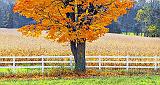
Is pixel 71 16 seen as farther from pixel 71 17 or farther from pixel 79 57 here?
pixel 79 57

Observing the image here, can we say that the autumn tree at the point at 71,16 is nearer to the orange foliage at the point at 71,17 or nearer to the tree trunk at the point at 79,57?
the orange foliage at the point at 71,17

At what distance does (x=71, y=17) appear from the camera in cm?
2823

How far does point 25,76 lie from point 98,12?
621 centimetres

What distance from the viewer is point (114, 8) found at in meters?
27.7

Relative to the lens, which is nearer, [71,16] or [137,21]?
[71,16]

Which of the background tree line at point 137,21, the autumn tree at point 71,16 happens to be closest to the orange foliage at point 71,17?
the autumn tree at point 71,16

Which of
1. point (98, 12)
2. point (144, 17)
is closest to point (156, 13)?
point (144, 17)

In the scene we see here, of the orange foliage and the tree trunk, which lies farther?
the tree trunk

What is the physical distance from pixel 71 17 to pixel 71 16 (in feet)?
0.27

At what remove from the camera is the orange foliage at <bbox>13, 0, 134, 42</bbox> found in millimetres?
26859

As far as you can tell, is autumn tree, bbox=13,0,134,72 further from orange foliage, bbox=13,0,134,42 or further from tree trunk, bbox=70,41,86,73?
tree trunk, bbox=70,41,86,73

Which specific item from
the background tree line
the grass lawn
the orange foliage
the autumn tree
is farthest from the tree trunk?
the background tree line

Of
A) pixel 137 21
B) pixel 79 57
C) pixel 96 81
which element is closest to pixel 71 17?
pixel 79 57

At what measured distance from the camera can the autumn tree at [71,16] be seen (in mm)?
26875
